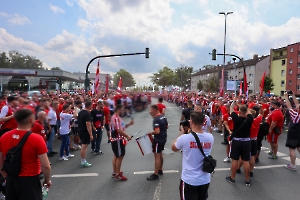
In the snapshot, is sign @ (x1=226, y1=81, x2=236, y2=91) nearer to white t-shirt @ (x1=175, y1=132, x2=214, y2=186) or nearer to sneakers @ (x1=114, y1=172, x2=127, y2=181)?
sneakers @ (x1=114, y1=172, x2=127, y2=181)

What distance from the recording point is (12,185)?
2.89m

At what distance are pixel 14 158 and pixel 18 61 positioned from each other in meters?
91.4

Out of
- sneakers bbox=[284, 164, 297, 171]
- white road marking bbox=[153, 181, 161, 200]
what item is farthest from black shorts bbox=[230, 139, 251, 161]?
sneakers bbox=[284, 164, 297, 171]

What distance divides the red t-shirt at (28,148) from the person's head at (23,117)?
104 mm

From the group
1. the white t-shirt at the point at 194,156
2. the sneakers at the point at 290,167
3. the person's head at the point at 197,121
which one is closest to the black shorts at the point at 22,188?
the white t-shirt at the point at 194,156

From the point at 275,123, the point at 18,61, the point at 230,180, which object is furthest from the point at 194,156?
the point at 18,61

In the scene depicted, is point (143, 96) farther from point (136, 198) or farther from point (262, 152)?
point (262, 152)

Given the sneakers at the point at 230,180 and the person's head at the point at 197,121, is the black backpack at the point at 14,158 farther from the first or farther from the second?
the sneakers at the point at 230,180

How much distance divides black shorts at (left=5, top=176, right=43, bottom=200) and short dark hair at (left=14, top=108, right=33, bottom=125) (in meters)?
0.74

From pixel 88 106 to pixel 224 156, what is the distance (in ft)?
15.6

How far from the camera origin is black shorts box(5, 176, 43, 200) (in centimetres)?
288

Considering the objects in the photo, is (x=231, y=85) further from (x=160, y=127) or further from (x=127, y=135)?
(x=127, y=135)

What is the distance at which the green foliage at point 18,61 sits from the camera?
74688mm

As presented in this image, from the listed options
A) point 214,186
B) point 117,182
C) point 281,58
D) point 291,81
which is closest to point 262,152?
point 214,186
